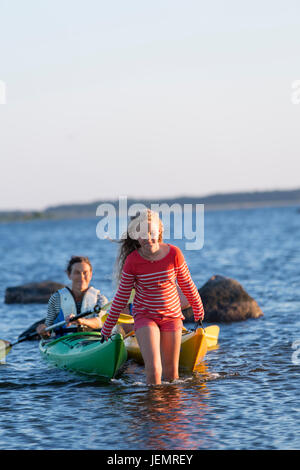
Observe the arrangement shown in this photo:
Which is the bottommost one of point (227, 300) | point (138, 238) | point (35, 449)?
point (35, 449)

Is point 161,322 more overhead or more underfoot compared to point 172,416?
more overhead

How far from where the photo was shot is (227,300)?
52.2ft

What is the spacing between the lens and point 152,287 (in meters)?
8.42

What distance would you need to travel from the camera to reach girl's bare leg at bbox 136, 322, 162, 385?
330 inches

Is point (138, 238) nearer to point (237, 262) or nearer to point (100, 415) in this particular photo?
point (100, 415)

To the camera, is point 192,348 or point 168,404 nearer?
point 168,404

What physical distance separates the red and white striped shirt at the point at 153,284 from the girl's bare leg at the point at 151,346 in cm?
20

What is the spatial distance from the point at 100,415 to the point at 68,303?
2.61m

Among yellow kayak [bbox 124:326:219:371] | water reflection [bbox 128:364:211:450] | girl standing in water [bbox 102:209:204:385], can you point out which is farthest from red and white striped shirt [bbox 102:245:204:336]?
yellow kayak [bbox 124:326:219:371]

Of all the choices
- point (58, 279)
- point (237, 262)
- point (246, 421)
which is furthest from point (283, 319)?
point (237, 262)

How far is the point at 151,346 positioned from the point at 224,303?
7.62m

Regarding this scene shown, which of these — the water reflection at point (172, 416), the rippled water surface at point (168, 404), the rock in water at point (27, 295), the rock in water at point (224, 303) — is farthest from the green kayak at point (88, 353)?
the rock in water at point (27, 295)

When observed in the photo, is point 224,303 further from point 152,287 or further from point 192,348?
point 152,287

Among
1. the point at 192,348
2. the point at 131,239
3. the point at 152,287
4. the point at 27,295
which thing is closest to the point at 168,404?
the point at 152,287
